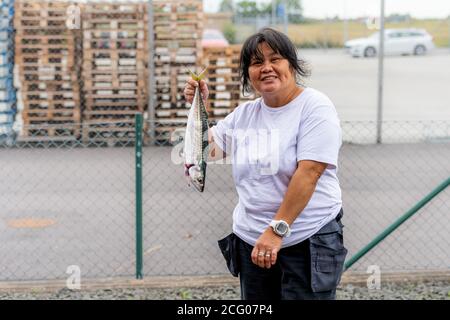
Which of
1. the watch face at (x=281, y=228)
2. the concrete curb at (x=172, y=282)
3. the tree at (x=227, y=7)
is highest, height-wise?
the tree at (x=227, y=7)

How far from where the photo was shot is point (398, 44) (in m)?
20.3

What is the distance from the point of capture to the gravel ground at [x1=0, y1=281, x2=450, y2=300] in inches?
204

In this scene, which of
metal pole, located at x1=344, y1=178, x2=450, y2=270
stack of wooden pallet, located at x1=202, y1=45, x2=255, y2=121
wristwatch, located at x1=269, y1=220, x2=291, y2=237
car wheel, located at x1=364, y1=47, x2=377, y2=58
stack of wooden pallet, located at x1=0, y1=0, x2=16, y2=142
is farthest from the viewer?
car wheel, located at x1=364, y1=47, x2=377, y2=58

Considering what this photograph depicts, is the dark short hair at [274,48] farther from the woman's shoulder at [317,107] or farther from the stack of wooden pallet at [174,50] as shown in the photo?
the stack of wooden pallet at [174,50]

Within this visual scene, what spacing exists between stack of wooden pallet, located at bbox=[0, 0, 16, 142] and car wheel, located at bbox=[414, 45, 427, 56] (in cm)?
1211

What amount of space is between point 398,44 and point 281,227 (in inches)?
727

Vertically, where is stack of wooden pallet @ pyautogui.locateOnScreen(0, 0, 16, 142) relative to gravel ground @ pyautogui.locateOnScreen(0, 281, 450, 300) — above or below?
above

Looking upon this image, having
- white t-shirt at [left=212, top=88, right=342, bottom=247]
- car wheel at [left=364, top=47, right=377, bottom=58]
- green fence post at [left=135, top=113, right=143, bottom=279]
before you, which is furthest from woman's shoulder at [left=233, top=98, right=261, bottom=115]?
car wheel at [left=364, top=47, right=377, bottom=58]

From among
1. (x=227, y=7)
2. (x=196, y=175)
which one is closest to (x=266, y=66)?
(x=196, y=175)

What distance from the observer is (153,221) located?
750 cm

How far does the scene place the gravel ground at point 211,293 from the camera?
5.18 m

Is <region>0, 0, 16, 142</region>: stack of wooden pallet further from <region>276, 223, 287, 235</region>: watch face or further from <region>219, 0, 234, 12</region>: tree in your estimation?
<region>219, 0, 234, 12</region>: tree

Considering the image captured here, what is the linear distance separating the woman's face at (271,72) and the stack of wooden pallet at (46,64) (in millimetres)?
9198

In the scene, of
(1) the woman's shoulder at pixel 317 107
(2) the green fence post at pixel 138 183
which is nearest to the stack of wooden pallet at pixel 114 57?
(2) the green fence post at pixel 138 183
